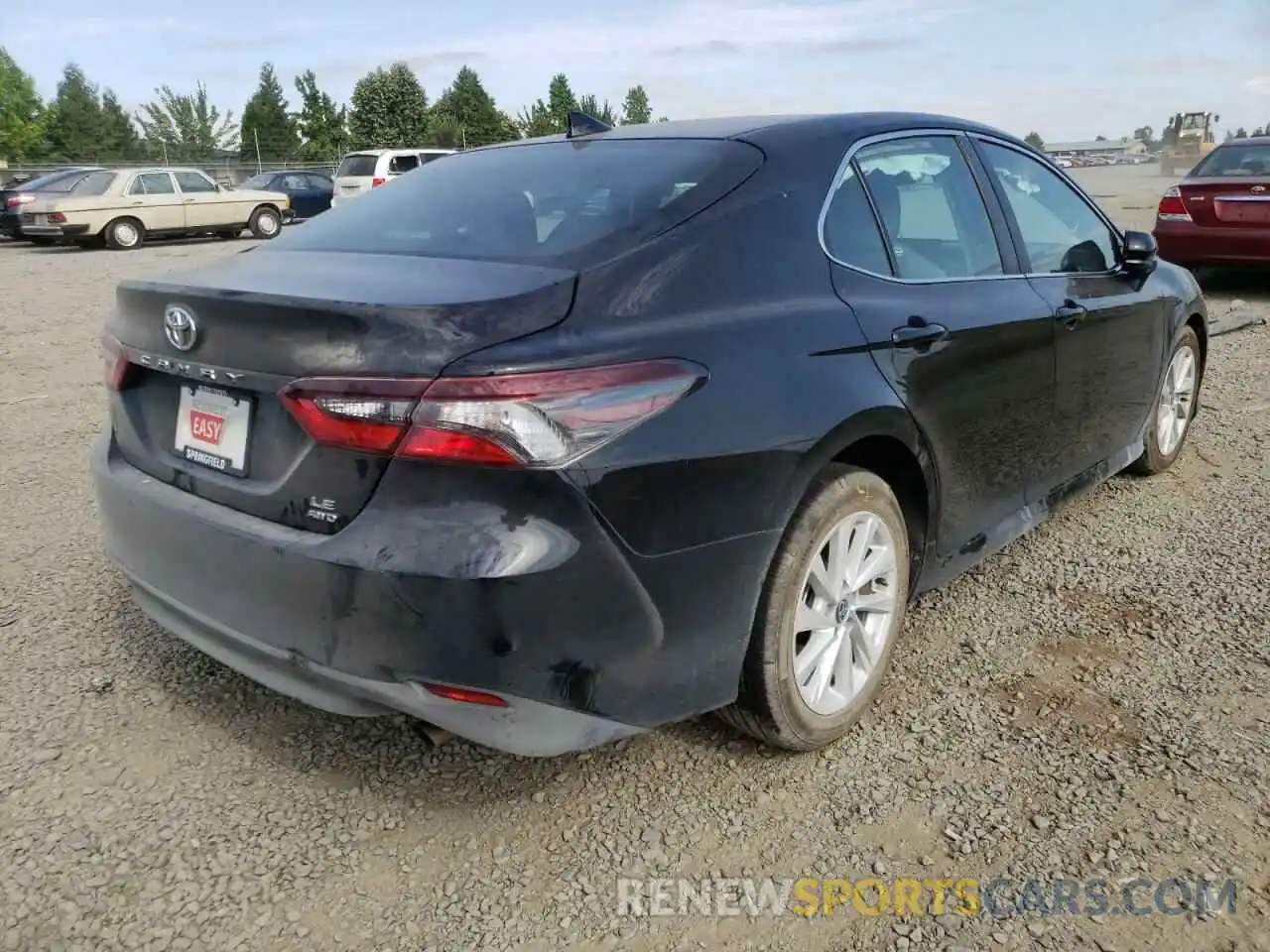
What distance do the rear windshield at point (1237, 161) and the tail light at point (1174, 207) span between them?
427mm

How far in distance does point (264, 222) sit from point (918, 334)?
21.5 meters

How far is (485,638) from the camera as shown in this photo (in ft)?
6.32

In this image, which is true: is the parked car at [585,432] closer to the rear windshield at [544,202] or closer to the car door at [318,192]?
the rear windshield at [544,202]

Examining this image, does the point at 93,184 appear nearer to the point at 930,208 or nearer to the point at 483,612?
the point at 930,208

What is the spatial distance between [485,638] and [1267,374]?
6699 millimetres

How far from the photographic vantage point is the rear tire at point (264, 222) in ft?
70.1

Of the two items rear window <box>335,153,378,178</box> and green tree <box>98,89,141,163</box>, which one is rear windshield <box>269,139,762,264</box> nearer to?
rear window <box>335,153,378,178</box>

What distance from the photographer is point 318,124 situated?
230ft

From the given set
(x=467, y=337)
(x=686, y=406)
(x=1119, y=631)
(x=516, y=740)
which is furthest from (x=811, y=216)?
(x=1119, y=631)

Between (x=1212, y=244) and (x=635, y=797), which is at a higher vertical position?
(x=1212, y=244)

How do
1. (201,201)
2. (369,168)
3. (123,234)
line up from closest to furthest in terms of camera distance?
1. (123,234)
2. (201,201)
3. (369,168)

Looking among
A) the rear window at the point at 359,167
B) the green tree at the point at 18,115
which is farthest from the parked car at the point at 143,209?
the green tree at the point at 18,115

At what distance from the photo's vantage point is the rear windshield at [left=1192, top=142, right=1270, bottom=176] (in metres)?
9.40

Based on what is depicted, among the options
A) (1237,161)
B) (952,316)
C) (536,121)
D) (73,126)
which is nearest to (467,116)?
(536,121)
